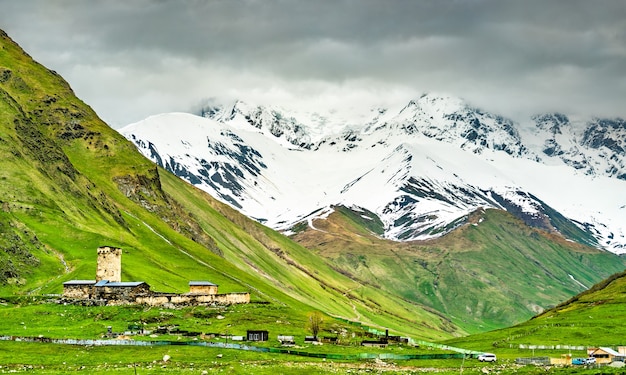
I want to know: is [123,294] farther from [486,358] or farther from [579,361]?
[579,361]

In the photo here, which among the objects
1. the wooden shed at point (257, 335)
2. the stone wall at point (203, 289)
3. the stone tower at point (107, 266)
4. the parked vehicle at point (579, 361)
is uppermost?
the stone tower at point (107, 266)

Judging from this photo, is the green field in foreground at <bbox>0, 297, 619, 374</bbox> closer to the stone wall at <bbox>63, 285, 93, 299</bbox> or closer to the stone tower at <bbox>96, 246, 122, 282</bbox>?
the stone wall at <bbox>63, 285, 93, 299</bbox>

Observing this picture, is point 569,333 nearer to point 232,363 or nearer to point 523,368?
point 523,368

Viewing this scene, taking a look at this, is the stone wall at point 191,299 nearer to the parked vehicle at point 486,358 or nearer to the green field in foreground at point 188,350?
the green field in foreground at point 188,350

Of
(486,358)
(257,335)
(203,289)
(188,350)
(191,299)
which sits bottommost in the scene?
(486,358)

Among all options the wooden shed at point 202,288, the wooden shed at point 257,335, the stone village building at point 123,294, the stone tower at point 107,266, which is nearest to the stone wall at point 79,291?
the stone village building at point 123,294

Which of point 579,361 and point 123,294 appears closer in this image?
point 579,361

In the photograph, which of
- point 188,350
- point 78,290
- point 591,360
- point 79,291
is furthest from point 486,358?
point 78,290

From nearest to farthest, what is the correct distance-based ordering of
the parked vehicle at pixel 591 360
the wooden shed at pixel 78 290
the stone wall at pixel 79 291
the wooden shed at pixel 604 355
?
the parked vehicle at pixel 591 360
the wooden shed at pixel 604 355
the stone wall at pixel 79 291
the wooden shed at pixel 78 290

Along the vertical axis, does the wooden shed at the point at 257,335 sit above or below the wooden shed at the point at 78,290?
below

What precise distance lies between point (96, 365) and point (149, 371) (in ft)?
26.9

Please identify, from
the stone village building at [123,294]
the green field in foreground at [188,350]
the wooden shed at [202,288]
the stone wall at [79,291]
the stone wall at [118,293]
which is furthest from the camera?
the wooden shed at [202,288]

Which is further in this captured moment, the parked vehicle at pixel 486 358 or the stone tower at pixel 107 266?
the stone tower at pixel 107 266

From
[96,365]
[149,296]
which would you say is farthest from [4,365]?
[149,296]
